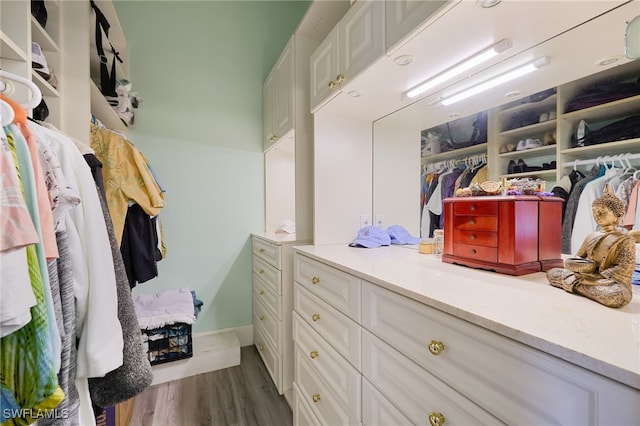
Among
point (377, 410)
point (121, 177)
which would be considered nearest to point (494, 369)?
point (377, 410)

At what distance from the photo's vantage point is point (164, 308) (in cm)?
182

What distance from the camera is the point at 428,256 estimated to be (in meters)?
1.13

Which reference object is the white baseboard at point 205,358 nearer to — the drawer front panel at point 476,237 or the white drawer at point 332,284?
the white drawer at point 332,284

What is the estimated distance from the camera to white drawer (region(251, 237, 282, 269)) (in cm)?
165

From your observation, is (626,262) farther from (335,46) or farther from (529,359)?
(335,46)

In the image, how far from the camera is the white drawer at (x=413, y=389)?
53cm

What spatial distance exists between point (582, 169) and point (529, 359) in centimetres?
76

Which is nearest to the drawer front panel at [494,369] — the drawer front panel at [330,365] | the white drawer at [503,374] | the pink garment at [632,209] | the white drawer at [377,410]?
the white drawer at [503,374]

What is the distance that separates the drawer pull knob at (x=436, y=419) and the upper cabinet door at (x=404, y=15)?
1015 mm

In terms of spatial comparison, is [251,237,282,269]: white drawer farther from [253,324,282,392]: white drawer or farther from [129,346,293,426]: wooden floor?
[129,346,293,426]: wooden floor

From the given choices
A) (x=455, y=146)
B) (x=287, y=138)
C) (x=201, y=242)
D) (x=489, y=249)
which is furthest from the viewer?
(x=201, y=242)

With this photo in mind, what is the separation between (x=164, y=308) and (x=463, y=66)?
2192 millimetres

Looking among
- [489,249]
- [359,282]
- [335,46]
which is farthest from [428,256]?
[335,46]

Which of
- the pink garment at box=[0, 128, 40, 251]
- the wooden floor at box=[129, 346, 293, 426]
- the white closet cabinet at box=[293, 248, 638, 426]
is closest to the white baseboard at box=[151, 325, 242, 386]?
the wooden floor at box=[129, 346, 293, 426]
